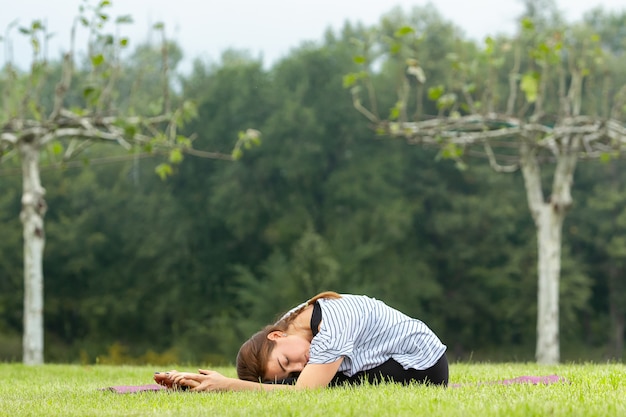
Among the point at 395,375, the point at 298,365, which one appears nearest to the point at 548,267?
the point at 395,375

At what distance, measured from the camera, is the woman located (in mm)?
5363

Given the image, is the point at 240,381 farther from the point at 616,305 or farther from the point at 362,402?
the point at 616,305

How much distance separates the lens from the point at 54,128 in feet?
44.2

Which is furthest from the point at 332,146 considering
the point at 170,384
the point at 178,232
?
the point at 170,384

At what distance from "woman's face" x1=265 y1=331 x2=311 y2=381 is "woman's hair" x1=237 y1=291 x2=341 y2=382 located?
0.04 metres

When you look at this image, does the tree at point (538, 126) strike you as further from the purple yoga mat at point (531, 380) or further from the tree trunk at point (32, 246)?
the purple yoga mat at point (531, 380)

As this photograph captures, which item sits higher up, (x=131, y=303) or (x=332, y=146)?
(x=332, y=146)

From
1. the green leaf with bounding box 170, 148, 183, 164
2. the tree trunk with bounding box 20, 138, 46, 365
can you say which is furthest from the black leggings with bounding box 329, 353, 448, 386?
the tree trunk with bounding box 20, 138, 46, 365

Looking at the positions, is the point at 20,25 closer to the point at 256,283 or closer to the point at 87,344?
the point at 256,283

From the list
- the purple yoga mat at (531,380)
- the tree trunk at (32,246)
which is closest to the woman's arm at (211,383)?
the purple yoga mat at (531,380)

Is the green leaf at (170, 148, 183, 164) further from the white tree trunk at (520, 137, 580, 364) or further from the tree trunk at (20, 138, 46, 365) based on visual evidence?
the white tree trunk at (520, 137, 580, 364)

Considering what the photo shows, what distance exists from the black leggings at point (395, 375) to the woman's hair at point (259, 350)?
1.58 feet

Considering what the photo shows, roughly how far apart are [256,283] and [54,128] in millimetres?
19476

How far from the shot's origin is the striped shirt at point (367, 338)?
17.5 ft
